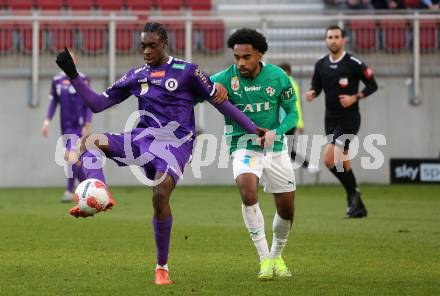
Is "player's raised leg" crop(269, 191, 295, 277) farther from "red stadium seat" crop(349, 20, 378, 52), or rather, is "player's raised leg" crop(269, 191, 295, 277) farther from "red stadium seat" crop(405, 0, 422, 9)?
Result: "red stadium seat" crop(405, 0, 422, 9)

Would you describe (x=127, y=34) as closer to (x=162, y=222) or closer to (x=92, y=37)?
(x=92, y=37)

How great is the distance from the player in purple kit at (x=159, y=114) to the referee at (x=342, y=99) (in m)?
5.95

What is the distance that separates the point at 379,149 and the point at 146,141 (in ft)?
51.0

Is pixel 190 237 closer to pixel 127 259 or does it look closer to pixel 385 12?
pixel 127 259

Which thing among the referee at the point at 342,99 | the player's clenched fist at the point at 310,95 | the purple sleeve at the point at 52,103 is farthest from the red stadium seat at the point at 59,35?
the player's clenched fist at the point at 310,95

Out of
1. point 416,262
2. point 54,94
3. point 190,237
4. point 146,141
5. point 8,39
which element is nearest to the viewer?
point 146,141

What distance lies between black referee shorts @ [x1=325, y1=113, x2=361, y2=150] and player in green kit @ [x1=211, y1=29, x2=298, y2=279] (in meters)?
5.80

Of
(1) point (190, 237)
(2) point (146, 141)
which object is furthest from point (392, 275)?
(1) point (190, 237)

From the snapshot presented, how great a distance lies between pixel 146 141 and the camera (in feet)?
29.1

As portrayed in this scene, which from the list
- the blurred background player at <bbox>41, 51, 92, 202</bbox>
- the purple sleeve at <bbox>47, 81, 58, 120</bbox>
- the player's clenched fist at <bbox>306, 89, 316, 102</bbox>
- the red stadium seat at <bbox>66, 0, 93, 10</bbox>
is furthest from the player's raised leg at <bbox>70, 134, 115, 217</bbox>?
the red stadium seat at <bbox>66, 0, 93, 10</bbox>

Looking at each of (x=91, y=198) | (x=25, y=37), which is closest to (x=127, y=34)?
(x=25, y=37)

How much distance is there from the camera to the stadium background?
2277 centimetres

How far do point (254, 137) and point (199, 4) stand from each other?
54.2 feet

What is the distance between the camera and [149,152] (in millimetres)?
8828
